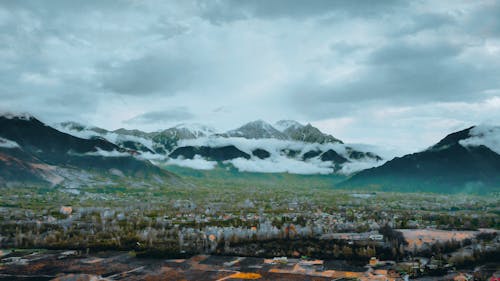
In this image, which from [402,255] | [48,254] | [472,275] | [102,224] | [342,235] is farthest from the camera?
[102,224]

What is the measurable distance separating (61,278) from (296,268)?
41.9m

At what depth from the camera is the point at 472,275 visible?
71.9 metres

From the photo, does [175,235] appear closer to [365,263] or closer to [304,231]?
[304,231]

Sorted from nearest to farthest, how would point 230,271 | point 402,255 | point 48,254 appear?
point 230,271 < point 402,255 < point 48,254

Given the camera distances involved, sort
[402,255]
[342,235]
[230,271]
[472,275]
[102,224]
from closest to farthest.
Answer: [472,275]
[230,271]
[402,255]
[342,235]
[102,224]

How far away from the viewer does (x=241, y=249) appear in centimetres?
10312

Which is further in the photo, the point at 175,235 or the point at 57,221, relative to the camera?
the point at 57,221

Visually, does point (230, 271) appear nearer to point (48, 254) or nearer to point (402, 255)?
point (402, 255)

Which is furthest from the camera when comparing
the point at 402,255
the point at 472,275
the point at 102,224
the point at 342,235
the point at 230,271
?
the point at 102,224

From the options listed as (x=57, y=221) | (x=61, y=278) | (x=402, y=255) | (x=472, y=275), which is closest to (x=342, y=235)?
(x=402, y=255)

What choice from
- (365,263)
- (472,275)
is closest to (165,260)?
(365,263)

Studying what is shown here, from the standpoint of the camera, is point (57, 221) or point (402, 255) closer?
point (402, 255)

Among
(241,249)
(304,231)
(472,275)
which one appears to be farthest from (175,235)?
(472,275)

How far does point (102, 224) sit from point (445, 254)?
357 ft
